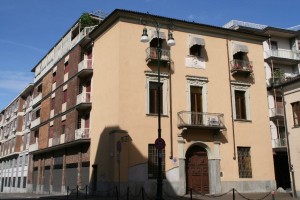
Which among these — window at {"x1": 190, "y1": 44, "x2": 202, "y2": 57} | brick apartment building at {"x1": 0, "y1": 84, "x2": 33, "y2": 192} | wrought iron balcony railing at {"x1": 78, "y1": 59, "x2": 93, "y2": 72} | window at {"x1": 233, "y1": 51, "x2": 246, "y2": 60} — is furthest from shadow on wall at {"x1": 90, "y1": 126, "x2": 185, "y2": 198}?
brick apartment building at {"x1": 0, "y1": 84, "x2": 33, "y2": 192}

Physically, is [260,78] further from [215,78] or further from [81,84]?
[81,84]

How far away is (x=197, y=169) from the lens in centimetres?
2388

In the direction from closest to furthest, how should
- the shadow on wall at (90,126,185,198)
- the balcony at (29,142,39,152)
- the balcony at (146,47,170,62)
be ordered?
the shadow on wall at (90,126,185,198)
the balcony at (146,47,170,62)
the balcony at (29,142,39,152)

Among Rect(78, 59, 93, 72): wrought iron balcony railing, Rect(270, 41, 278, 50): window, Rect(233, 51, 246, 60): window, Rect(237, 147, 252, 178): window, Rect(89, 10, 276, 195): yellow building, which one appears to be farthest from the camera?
Rect(270, 41, 278, 50): window

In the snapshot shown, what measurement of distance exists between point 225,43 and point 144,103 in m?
8.44

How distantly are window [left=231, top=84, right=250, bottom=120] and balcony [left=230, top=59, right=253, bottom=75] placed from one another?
1026 mm

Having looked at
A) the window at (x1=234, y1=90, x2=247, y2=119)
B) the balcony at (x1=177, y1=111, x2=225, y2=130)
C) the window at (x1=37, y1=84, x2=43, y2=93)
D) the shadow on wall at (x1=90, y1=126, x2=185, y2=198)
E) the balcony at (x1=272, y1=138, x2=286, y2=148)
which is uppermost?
the window at (x1=37, y1=84, x2=43, y2=93)

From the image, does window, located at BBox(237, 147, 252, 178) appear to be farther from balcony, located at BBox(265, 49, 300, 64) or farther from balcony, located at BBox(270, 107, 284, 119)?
balcony, located at BBox(265, 49, 300, 64)

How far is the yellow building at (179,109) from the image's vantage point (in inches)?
870

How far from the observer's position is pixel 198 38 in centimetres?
2502

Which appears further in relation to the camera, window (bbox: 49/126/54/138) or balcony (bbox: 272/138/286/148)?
window (bbox: 49/126/54/138)

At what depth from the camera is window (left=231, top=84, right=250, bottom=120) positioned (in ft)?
84.9

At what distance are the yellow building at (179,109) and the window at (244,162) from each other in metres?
0.08

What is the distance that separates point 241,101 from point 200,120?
4367mm
